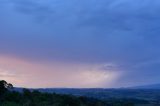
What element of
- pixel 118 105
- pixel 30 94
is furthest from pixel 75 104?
pixel 118 105

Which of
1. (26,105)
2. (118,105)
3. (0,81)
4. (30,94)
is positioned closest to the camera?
(26,105)

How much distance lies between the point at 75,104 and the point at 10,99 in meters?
13.5

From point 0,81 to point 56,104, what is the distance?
12.2 m

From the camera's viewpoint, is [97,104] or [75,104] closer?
[75,104]

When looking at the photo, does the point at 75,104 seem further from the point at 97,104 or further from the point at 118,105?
the point at 118,105

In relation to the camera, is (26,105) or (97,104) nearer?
(26,105)

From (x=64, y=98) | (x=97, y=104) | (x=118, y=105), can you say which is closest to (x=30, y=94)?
(x=64, y=98)

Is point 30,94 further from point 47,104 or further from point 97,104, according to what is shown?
point 97,104

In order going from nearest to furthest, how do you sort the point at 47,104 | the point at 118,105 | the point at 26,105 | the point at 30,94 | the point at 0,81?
the point at 26,105 → the point at 47,104 → the point at 0,81 → the point at 30,94 → the point at 118,105

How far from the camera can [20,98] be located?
251 feet

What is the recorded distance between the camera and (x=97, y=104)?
9700 cm

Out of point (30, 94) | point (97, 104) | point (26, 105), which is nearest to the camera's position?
point (26, 105)

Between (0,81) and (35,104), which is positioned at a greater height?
(0,81)

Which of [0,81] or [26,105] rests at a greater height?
[0,81]
